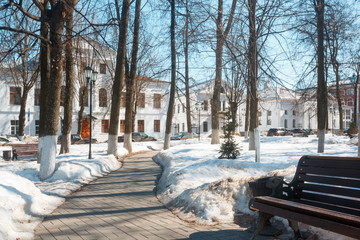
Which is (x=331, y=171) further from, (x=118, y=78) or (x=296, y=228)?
(x=118, y=78)

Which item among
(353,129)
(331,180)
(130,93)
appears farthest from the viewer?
(353,129)

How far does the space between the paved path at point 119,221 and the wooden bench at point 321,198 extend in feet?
2.42

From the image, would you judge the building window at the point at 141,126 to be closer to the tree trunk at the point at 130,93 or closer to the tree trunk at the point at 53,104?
the tree trunk at the point at 130,93

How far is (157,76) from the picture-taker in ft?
65.3

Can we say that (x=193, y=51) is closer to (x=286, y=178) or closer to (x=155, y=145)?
(x=286, y=178)

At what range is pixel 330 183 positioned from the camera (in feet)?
13.0

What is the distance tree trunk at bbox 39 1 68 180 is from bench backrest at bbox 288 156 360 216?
7338 millimetres

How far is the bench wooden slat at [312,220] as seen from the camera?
2.88m

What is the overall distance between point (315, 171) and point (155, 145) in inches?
960

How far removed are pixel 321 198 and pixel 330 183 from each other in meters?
0.28

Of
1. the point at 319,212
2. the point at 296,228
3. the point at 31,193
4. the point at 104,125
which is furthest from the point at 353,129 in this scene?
the point at 104,125

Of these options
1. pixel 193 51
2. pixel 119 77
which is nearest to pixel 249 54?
pixel 193 51

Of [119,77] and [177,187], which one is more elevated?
[119,77]

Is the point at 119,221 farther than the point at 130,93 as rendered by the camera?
No
